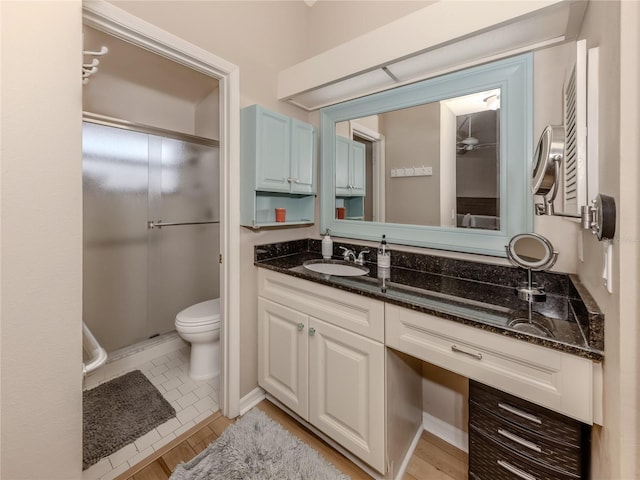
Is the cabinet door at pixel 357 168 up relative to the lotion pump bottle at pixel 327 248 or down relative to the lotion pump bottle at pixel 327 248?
up

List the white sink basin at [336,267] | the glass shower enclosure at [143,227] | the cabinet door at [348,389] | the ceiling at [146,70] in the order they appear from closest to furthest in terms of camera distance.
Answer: the cabinet door at [348,389], the white sink basin at [336,267], the ceiling at [146,70], the glass shower enclosure at [143,227]

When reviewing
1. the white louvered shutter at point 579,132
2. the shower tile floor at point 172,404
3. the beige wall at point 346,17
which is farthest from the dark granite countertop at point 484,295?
the beige wall at point 346,17

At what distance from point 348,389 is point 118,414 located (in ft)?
4.70

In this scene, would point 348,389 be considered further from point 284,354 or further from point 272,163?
point 272,163

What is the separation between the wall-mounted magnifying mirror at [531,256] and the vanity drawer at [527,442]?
469 millimetres

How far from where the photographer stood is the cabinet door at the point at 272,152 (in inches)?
62.5

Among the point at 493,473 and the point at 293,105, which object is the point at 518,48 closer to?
the point at 293,105

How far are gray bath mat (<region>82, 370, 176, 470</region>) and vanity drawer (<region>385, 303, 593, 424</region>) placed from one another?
1.50 metres

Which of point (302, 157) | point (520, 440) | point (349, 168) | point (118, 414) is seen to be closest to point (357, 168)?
point (349, 168)

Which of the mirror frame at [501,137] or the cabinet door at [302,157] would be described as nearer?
the mirror frame at [501,137]

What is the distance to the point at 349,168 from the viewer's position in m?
1.90

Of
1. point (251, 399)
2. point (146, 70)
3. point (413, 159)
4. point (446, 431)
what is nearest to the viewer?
point (446, 431)

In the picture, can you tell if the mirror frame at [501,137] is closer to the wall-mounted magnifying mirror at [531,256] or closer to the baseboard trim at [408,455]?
the wall-mounted magnifying mirror at [531,256]

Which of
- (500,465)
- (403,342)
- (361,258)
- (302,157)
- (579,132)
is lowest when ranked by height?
(500,465)
